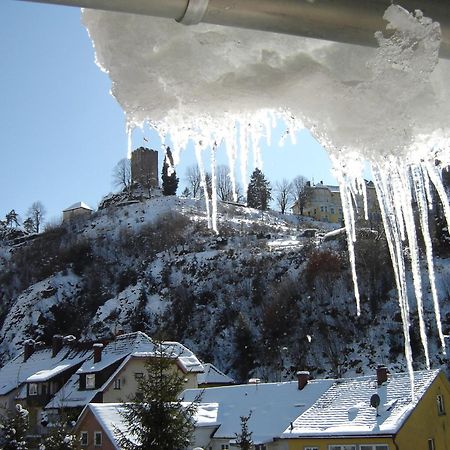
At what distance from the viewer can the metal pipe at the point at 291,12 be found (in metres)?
1.57

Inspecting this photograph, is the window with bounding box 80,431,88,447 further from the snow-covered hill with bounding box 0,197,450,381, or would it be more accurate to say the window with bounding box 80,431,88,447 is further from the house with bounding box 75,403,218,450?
the snow-covered hill with bounding box 0,197,450,381

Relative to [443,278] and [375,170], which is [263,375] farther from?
[375,170]

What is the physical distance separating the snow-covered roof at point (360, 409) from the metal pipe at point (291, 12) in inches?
779

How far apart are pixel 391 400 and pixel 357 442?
7.77ft

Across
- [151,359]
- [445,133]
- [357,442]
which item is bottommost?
[357,442]

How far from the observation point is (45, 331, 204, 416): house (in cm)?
3356

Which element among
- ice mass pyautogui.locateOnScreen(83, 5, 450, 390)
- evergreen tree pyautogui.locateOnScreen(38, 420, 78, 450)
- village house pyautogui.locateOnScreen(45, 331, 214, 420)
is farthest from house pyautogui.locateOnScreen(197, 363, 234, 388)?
ice mass pyautogui.locateOnScreen(83, 5, 450, 390)

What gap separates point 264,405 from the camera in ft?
85.8

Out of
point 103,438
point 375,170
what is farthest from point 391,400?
point 375,170

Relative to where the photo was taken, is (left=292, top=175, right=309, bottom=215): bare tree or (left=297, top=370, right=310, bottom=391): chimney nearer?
(left=297, top=370, right=310, bottom=391): chimney

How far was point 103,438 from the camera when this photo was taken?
24.7 metres

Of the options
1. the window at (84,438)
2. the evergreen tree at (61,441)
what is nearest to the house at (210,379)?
the window at (84,438)

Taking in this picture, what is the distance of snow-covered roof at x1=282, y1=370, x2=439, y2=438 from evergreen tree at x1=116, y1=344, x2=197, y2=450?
374 inches

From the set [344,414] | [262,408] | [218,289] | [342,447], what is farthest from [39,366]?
[342,447]
